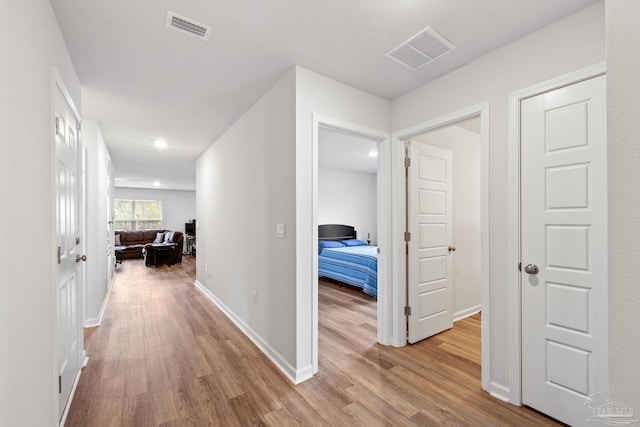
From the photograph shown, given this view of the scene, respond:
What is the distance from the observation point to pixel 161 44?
6.51ft

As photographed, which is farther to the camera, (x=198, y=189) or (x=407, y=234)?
(x=198, y=189)

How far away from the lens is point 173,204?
1097 centimetres

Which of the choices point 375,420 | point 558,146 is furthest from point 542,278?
point 375,420

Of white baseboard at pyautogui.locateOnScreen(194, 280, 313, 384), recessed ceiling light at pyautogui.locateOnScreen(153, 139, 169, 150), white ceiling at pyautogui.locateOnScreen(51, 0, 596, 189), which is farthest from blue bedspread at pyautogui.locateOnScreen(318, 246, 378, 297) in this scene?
recessed ceiling light at pyautogui.locateOnScreen(153, 139, 169, 150)

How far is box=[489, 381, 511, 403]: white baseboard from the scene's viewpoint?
6.31 ft

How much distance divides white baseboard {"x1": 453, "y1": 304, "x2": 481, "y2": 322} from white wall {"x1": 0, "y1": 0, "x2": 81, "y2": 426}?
3723 mm

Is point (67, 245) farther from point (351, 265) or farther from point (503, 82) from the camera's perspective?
point (351, 265)

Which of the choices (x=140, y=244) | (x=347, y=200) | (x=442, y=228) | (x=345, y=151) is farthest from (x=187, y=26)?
(x=140, y=244)

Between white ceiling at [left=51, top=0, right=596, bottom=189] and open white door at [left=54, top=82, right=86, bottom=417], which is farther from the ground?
white ceiling at [left=51, top=0, right=596, bottom=189]

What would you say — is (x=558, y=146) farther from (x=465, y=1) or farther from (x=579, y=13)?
(x=465, y=1)

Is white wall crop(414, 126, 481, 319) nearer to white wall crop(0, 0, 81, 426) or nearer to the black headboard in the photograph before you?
white wall crop(0, 0, 81, 426)

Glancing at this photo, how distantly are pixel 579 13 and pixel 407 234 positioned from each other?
1.97m

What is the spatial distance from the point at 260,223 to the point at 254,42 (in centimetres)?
161

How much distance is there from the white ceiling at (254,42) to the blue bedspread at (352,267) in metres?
2.76
